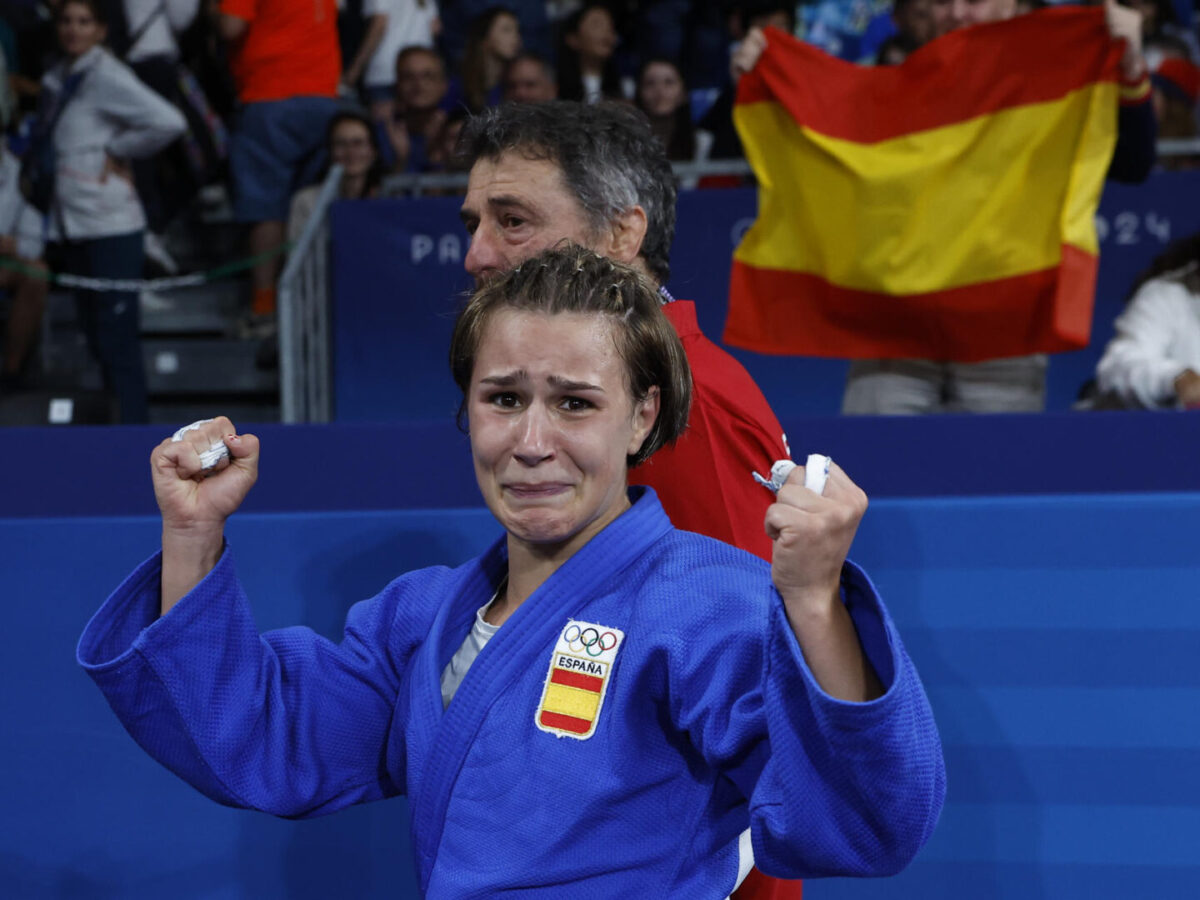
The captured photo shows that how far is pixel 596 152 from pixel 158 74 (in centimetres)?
363

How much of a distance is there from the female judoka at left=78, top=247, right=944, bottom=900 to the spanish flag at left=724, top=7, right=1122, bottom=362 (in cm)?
Result: 217

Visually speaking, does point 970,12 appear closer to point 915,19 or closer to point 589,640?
point 915,19

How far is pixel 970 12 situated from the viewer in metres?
3.66

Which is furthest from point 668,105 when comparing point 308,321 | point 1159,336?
point 1159,336

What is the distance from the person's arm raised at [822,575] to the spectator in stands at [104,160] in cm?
385

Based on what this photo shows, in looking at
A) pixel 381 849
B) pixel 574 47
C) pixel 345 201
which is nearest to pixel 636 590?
pixel 381 849

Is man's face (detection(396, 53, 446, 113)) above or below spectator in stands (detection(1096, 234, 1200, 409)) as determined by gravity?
above

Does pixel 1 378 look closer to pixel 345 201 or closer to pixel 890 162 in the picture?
pixel 345 201

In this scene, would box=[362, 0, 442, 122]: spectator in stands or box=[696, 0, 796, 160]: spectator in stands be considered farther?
box=[362, 0, 442, 122]: spectator in stands

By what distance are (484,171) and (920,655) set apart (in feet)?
3.46

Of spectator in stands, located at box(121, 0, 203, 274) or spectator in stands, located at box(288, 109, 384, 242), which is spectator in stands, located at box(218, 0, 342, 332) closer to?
spectator in stands, located at box(288, 109, 384, 242)

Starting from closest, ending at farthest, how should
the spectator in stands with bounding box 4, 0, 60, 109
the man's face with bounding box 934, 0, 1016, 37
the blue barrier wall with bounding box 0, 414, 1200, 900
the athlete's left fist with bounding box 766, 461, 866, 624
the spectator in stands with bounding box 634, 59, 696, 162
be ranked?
the athlete's left fist with bounding box 766, 461, 866, 624
the blue barrier wall with bounding box 0, 414, 1200, 900
the man's face with bounding box 934, 0, 1016, 37
the spectator in stands with bounding box 634, 59, 696, 162
the spectator in stands with bounding box 4, 0, 60, 109

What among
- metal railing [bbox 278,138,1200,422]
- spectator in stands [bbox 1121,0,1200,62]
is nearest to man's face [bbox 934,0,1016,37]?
metal railing [bbox 278,138,1200,422]

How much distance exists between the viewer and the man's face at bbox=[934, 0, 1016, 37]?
144 inches
